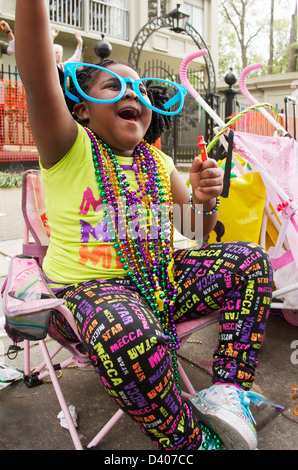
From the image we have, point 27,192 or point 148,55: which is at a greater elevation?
point 148,55

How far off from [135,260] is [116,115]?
22.4 inches

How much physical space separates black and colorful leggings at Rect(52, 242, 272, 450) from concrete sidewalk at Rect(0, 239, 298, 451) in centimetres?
25

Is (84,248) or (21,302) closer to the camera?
(21,302)

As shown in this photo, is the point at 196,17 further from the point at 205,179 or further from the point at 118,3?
the point at 205,179

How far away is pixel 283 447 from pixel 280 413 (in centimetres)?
21

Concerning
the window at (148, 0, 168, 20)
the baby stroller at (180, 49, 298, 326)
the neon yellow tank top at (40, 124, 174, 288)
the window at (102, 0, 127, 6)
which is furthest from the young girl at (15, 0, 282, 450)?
the window at (148, 0, 168, 20)

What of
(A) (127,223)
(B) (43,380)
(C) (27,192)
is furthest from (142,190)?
(B) (43,380)

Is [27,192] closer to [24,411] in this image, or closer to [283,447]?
[24,411]

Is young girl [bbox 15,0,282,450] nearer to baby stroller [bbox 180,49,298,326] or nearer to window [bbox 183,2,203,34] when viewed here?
baby stroller [bbox 180,49,298,326]

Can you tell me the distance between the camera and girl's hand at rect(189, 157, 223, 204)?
1.62 m

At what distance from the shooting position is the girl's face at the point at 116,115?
5.27 feet

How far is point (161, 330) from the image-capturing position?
133 centimetres

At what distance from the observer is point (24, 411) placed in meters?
1.65

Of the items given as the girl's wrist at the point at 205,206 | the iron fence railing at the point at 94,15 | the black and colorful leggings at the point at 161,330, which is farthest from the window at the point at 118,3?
the black and colorful leggings at the point at 161,330
